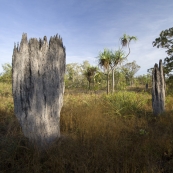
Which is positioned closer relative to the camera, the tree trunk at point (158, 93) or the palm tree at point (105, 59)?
the tree trunk at point (158, 93)

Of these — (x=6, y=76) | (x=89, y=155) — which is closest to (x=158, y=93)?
(x=89, y=155)

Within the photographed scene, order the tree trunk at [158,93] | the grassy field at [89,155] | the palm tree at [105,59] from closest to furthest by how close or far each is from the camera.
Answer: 1. the grassy field at [89,155]
2. the tree trunk at [158,93]
3. the palm tree at [105,59]

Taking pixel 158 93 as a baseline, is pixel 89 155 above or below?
below

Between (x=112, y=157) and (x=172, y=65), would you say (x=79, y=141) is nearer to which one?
(x=112, y=157)

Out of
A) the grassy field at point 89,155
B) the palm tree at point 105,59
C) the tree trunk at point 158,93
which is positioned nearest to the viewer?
the grassy field at point 89,155

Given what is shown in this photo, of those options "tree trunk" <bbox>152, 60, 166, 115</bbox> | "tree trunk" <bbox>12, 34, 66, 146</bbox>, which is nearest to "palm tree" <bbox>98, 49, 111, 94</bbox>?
"tree trunk" <bbox>152, 60, 166, 115</bbox>

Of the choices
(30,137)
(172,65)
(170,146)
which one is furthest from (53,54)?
(172,65)

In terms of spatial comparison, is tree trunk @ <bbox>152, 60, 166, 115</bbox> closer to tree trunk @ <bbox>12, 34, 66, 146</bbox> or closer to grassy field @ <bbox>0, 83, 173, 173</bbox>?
grassy field @ <bbox>0, 83, 173, 173</bbox>

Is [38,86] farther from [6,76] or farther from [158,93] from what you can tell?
[6,76]

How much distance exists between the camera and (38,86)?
3188mm

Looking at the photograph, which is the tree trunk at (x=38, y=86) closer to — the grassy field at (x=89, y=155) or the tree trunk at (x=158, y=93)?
the grassy field at (x=89, y=155)

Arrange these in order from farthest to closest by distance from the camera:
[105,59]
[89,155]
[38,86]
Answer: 1. [105,59]
2. [38,86]
3. [89,155]

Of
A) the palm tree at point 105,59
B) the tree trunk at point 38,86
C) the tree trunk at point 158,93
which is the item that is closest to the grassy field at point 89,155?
the tree trunk at point 38,86

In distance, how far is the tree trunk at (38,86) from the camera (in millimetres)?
3111
